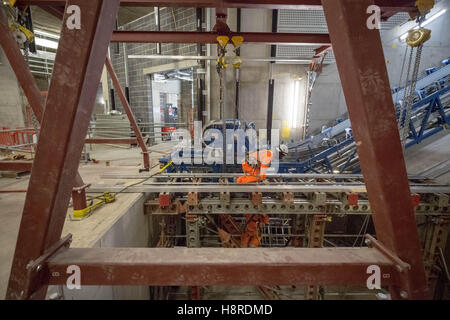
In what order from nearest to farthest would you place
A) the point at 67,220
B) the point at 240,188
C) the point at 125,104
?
the point at 67,220
the point at 240,188
the point at 125,104

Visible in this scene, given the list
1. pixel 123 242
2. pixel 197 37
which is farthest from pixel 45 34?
pixel 123 242

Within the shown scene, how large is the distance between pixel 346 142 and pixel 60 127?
6.67m

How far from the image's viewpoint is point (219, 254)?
1.11 m

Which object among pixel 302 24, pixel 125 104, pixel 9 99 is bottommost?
pixel 125 104

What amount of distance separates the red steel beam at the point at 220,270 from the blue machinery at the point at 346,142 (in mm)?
4087

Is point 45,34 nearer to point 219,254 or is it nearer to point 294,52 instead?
point 294,52

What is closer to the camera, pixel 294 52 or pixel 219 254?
pixel 219 254

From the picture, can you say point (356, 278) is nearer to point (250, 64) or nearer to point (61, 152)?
point (61, 152)

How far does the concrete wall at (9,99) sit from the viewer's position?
28.4 ft

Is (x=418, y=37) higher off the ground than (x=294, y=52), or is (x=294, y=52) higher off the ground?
(x=294, y=52)

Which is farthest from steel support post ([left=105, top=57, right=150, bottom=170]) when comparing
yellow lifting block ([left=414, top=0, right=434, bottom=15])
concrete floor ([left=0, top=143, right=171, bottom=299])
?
yellow lifting block ([left=414, top=0, right=434, bottom=15])

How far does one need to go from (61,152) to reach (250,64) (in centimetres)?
832

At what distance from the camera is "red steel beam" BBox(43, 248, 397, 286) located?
1.03 metres

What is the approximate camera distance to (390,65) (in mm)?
8023
